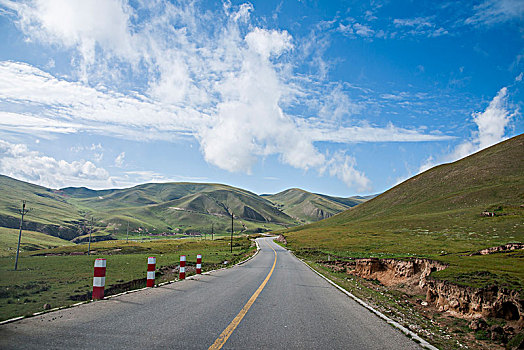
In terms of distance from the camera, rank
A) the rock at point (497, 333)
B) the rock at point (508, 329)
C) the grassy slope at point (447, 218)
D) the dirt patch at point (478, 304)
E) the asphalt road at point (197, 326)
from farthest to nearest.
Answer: the grassy slope at point (447, 218), the dirt patch at point (478, 304), the rock at point (508, 329), the rock at point (497, 333), the asphalt road at point (197, 326)

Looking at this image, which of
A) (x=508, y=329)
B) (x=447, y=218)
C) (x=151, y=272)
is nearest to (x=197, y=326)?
(x=151, y=272)

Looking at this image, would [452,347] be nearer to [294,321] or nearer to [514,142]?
[294,321]

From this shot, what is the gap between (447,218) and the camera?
3568 inches

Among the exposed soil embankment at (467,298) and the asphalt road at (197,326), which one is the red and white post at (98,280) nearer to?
the asphalt road at (197,326)

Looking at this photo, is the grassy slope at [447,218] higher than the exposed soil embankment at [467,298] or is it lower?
higher

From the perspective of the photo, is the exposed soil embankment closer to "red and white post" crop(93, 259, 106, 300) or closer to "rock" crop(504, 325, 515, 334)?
"rock" crop(504, 325, 515, 334)

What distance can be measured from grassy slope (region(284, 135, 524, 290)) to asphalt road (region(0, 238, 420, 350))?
21.7ft

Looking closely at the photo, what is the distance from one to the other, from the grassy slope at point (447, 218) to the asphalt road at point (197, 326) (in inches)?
261

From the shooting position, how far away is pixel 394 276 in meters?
22.7

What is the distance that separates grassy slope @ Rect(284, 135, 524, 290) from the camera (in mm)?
50969

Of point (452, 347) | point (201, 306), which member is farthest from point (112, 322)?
point (452, 347)

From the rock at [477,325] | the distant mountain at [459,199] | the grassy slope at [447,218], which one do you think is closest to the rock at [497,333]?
the rock at [477,325]

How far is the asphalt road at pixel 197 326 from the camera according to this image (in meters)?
5.30

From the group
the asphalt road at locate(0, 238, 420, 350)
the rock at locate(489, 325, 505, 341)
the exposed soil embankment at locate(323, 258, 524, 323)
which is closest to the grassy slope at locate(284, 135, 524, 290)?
the exposed soil embankment at locate(323, 258, 524, 323)
